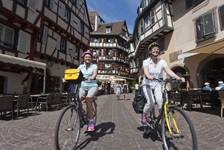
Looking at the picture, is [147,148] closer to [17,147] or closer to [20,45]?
[17,147]

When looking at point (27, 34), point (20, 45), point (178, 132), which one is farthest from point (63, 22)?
point (178, 132)

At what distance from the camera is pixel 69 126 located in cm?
299

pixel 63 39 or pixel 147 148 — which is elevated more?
pixel 63 39

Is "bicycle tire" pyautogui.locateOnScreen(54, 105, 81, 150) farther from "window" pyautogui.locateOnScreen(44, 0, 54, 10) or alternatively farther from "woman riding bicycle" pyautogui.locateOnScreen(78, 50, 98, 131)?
"window" pyautogui.locateOnScreen(44, 0, 54, 10)

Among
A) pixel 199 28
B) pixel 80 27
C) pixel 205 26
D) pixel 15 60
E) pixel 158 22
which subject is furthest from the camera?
pixel 80 27

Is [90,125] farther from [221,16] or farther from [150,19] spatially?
[150,19]

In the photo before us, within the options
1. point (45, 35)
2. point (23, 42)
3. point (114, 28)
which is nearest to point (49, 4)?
point (45, 35)

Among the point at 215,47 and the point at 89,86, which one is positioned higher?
the point at 215,47

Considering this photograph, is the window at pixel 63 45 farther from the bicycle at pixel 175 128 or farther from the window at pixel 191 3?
the bicycle at pixel 175 128

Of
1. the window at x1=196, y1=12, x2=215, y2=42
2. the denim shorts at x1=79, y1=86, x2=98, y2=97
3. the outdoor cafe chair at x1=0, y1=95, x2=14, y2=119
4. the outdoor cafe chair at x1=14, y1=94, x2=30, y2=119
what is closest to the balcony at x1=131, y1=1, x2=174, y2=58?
the window at x1=196, y1=12, x2=215, y2=42

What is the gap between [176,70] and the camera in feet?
51.3

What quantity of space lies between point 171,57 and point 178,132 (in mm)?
14596

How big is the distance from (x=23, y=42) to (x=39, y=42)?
6.96 feet

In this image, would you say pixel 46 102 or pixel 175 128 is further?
pixel 46 102
